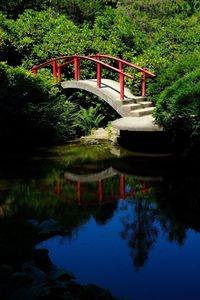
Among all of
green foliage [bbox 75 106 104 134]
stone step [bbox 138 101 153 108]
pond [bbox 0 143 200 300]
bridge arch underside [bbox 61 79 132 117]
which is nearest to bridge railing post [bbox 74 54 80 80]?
bridge arch underside [bbox 61 79 132 117]

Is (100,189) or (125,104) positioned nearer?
(100,189)

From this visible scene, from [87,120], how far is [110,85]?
143 cm

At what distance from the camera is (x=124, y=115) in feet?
45.7

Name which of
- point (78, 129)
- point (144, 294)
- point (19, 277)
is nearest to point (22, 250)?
point (19, 277)

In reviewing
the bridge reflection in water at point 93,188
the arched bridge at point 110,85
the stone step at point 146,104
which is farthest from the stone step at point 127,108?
the bridge reflection in water at point 93,188

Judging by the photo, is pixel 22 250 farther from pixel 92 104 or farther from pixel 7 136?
pixel 92 104

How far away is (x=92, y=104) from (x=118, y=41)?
2721mm

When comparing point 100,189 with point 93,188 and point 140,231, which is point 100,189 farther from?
point 140,231

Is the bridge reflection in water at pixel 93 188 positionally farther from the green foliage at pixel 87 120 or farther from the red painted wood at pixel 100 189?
the green foliage at pixel 87 120

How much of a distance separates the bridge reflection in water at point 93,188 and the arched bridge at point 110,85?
3307 mm

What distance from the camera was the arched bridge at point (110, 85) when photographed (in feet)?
46.0

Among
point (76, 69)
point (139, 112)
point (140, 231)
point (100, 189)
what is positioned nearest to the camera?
point (140, 231)

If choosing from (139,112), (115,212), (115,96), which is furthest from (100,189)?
(115,96)

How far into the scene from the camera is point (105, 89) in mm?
15078
